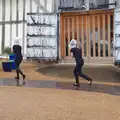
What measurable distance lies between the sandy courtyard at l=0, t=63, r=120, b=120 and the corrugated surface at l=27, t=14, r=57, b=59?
802 cm

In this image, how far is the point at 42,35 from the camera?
59.8 ft

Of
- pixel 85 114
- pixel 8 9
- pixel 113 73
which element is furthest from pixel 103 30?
pixel 85 114

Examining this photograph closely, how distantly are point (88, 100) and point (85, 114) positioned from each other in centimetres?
148

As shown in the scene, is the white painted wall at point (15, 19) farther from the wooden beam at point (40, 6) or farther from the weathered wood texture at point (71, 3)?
the weathered wood texture at point (71, 3)

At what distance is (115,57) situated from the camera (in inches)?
672

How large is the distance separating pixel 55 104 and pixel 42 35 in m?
10.6

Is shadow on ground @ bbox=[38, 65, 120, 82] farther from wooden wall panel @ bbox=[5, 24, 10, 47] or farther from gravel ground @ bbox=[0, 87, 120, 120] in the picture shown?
wooden wall panel @ bbox=[5, 24, 10, 47]

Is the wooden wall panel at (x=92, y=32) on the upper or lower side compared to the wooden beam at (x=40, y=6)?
lower

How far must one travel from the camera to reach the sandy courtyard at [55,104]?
679 centimetres

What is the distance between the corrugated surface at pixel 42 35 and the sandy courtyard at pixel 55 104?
802 centimetres

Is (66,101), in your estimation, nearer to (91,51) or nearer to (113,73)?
(113,73)

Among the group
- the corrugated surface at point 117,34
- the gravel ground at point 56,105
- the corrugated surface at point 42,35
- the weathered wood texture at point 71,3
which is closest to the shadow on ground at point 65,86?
the gravel ground at point 56,105

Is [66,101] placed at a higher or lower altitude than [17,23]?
lower

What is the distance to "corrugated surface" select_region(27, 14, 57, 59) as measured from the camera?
18.1m
